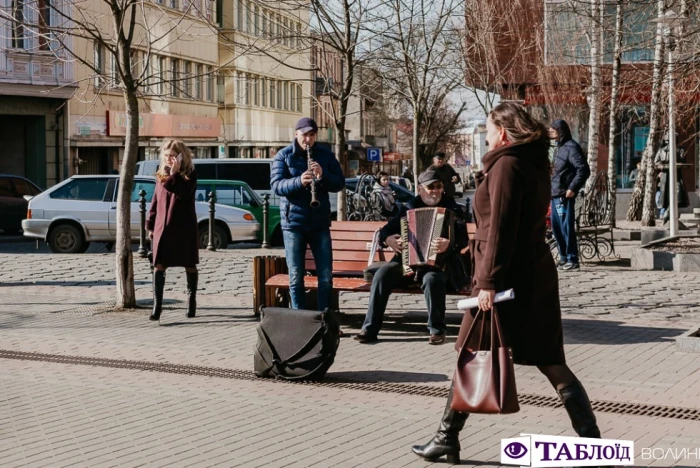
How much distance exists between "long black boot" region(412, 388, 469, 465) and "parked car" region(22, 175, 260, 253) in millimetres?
16311

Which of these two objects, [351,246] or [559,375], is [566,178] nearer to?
[351,246]

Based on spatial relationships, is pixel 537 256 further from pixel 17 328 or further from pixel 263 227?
pixel 263 227

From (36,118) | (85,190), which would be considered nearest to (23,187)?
(85,190)

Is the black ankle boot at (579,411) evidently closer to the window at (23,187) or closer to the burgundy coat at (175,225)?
the burgundy coat at (175,225)

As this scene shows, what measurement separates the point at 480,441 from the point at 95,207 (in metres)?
16.8

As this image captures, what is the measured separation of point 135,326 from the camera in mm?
11297

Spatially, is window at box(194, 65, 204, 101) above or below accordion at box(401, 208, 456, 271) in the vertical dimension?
above

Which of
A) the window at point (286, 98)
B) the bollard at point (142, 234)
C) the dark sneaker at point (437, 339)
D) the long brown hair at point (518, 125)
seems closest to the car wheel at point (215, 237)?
the bollard at point (142, 234)

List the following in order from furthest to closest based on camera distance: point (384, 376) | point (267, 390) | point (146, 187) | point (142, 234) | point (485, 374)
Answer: point (146, 187) → point (142, 234) → point (384, 376) → point (267, 390) → point (485, 374)

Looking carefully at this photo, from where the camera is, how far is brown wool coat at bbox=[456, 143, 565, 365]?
588 cm

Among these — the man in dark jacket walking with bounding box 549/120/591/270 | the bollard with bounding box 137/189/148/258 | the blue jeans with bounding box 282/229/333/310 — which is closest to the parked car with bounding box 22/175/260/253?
the bollard with bounding box 137/189/148/258

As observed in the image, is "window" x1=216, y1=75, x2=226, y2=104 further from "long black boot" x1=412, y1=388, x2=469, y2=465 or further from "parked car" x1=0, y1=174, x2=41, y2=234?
"long black boot" x1=412, y1=388, x2=469, y2=465

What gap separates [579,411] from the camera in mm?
5918

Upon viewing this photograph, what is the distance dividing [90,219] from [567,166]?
33.5 ft
